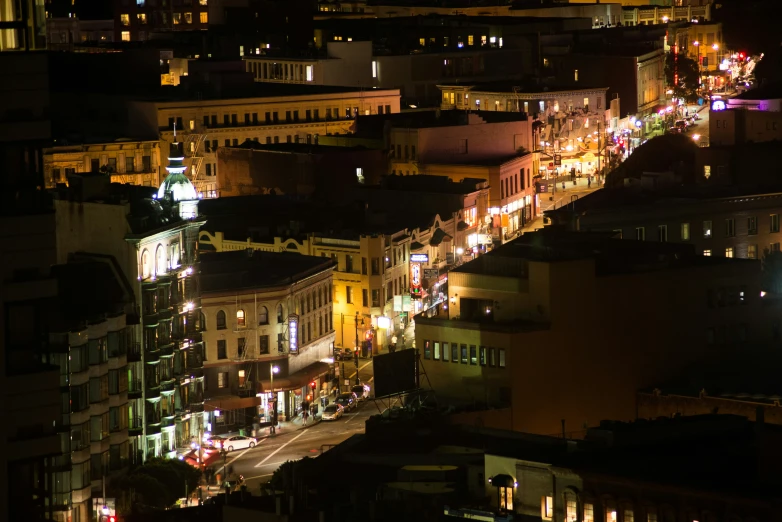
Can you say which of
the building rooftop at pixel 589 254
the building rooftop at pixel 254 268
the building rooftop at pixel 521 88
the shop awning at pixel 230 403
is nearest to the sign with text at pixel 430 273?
the building rooftop at pixel 254 268

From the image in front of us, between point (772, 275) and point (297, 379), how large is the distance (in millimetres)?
22766

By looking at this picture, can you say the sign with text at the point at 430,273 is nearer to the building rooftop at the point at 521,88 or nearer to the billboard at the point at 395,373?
the billboard at the point at 395,373

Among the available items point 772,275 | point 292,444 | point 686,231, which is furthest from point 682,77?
point 292,444

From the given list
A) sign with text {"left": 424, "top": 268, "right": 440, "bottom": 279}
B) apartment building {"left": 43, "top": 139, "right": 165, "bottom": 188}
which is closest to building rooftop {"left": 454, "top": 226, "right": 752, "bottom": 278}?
sign with text {"left": 424, "top": 268, "right": 440, "bottom": 279}

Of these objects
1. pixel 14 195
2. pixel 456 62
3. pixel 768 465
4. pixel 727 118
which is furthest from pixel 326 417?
pixel 456 62

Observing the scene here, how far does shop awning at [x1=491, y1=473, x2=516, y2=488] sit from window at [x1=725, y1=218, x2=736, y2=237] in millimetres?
48848

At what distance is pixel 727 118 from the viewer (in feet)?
485

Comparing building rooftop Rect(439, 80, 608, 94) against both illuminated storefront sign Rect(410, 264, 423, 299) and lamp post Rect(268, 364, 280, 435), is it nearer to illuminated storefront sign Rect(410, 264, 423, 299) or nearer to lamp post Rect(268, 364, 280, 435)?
illuminated storefront sign Rect(410, 264, 423, 299)

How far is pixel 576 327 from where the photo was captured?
95625mm

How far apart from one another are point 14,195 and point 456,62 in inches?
6466

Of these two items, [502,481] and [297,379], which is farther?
[297,379]

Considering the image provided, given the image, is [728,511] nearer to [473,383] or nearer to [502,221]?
[473,383]

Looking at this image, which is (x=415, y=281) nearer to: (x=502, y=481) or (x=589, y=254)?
(x=589, y=254)

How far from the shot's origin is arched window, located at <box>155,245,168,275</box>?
93.4 metres
